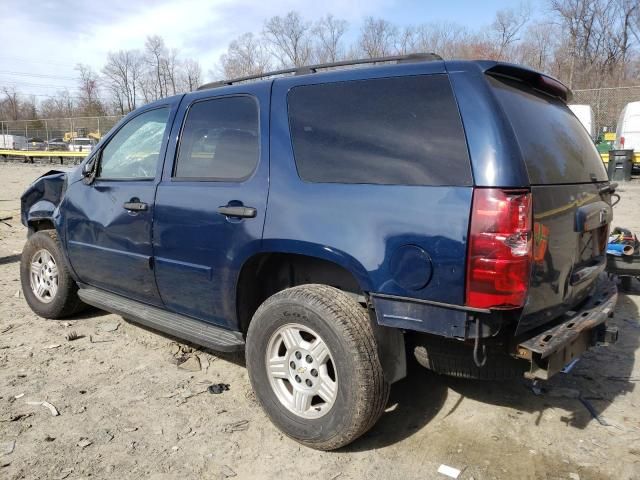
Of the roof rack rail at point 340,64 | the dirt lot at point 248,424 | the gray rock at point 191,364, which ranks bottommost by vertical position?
the dirt lot at point 248,424

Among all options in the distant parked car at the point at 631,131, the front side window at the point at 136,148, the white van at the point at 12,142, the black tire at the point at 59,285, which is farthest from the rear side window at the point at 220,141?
the white van at the point at 12,142

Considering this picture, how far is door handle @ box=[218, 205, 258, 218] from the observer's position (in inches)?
115

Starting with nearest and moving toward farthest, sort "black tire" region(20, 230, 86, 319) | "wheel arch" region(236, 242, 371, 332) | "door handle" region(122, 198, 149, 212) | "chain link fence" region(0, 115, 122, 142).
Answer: "wheel arch" region(236, 242, 371, 332)
"door handle" region(122, 198, 149, 212)
"black tire" region(20, 230, 86, 319)
"chain link fence" region(0, 115, 122, 142)

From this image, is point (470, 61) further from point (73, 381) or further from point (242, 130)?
point (73, 381)

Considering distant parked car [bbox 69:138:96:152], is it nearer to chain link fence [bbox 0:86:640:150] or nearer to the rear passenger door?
chain link fence [bbox 0:86:640:150]

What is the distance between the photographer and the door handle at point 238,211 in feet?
9.61

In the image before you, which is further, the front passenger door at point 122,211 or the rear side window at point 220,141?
the front passenger door at point 122,211

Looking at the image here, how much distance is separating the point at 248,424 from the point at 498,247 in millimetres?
1835

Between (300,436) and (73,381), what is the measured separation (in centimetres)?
183

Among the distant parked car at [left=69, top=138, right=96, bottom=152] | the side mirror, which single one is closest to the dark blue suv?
the side mirror

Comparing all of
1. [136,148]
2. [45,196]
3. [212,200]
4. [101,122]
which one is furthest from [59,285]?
[101,122]

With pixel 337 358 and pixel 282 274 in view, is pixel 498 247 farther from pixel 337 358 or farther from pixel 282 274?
→ pixel 282 274

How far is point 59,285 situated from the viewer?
463cm

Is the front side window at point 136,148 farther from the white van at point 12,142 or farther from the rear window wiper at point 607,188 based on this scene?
the white van at point 12,142
